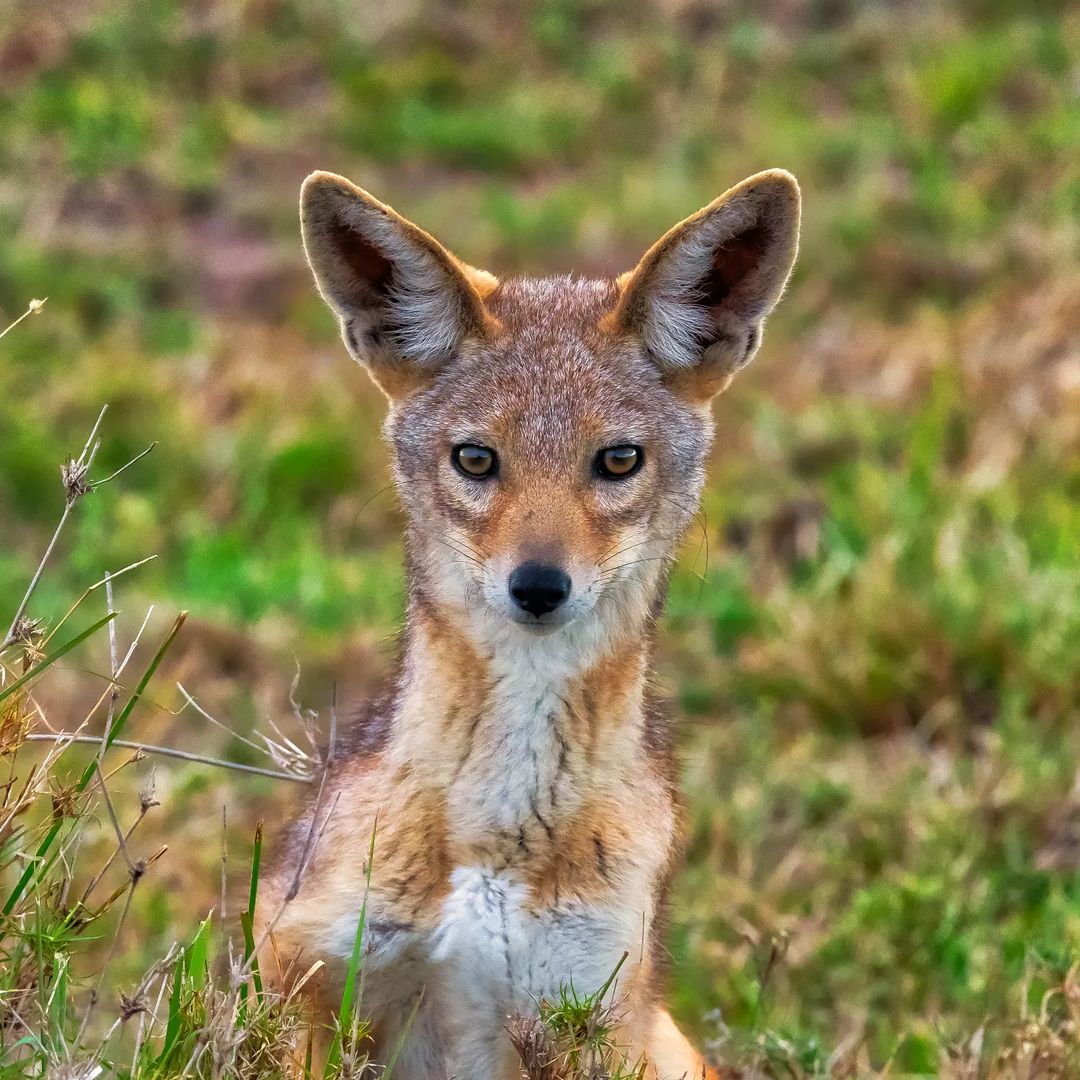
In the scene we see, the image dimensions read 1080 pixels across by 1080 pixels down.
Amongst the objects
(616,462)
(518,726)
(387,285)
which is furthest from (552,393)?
(518,726)

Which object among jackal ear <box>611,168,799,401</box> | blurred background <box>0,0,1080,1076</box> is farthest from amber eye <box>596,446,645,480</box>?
blurred background <box>0,0,1080,1076</box>

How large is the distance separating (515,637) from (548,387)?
60 cm

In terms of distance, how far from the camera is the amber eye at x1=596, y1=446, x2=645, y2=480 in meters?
3.87

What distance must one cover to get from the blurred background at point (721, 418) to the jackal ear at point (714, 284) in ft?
1.71

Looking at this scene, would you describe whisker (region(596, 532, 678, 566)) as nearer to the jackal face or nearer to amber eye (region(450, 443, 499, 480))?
the jackal face

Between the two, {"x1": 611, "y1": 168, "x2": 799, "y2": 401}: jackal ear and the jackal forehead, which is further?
{"x1": 611, "y1": 168, "x2": 799, "y2": 401}: jackal ear

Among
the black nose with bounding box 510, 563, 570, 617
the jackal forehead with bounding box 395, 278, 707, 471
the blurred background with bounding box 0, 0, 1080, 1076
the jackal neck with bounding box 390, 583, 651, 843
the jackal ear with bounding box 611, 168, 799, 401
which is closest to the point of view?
the black nose with bounding box 510, 563, 570, 617

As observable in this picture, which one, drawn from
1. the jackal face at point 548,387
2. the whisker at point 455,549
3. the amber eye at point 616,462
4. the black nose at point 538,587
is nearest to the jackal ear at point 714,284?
the jackal face at point 548,387

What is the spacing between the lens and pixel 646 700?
13.3 feet

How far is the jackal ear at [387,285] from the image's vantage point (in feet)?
12.9

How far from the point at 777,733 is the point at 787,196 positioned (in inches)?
132

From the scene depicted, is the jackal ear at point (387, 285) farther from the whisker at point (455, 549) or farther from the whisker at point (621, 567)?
the whisker at point (621, 567)

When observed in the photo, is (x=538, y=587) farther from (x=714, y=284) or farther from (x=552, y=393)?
(x=714, y=284)

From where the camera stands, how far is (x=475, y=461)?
Answer: 3.87m
